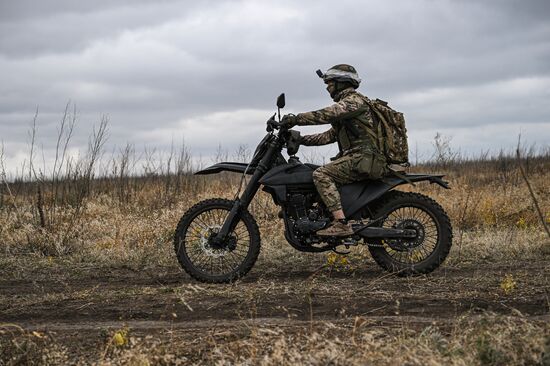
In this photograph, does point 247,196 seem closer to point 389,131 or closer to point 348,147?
point 348,147

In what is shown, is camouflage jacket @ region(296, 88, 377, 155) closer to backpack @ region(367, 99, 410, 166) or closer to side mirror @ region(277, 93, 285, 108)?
backpack @ region(367, 99, 410, 166)

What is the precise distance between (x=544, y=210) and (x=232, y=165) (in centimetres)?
700

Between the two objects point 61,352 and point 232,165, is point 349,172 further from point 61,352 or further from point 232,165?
point 61,352

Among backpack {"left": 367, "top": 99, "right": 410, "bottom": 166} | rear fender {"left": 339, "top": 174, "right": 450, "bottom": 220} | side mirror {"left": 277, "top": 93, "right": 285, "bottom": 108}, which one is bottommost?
rear fender {"left": 339, "top": 174, "right": 450, "bottom": 220}

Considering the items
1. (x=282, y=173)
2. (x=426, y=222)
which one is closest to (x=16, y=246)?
(x=282, y=173)

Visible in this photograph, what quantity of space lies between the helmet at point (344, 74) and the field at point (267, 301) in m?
1.86

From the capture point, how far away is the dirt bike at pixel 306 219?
6.55 meters

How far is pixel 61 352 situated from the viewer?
4121 mm

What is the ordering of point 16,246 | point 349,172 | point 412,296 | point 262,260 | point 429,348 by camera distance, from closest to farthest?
point 429,348, point 412,296, point 349,172, point 262,260, point 16,246

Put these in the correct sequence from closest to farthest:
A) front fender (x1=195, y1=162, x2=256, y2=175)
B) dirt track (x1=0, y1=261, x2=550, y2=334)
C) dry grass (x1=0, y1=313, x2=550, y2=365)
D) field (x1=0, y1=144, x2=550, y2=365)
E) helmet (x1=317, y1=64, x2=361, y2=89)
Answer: dry grass (x1=0, y1=313, x2=550, y2=365) → field (x1=0, y1=144, x2=550, y2=365) → dirt track (x1=0, y1=261, x2=550, y2=334) → helmet (x1=317, y1=64, x2=361, y2=89) → front fender (x1=195, y1=162, x2=256, y2=175)

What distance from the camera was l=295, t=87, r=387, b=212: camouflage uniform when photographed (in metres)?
6.40

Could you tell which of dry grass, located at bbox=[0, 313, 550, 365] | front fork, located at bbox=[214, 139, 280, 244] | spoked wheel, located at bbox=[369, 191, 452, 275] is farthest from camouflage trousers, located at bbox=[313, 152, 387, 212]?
dry grass, located at bbox=[0, 313, 550, 365]

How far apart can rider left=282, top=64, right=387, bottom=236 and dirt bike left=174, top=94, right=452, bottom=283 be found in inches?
4.9

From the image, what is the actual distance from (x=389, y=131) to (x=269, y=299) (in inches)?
79.9
